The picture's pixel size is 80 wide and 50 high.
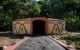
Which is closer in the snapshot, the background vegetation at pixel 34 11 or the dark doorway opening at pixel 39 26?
the dark doorway opening at pixel 39 26

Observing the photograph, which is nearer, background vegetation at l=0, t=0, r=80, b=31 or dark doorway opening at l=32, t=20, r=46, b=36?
dark doorway opening at l=32, t=20, r=46, b=36

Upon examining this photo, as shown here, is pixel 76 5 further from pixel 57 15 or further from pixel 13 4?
pixel 13 4

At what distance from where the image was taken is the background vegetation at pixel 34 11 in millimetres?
32594

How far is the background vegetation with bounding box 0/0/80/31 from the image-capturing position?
32594mm

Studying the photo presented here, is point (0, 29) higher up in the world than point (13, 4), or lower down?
lower down

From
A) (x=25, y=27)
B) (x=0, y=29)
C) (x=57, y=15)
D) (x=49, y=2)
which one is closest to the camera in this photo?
(x=25, y=27)

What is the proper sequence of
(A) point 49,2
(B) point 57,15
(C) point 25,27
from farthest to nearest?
(A) point 49,2
(B) point 57,15
(C) point 25,27

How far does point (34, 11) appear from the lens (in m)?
35.5

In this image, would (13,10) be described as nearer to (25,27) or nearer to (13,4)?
(13,4)

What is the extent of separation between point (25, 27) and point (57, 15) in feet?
59.8

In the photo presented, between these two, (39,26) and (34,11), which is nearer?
(39,26)

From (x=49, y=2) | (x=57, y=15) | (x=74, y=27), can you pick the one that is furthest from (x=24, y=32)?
(x=49, y=2)

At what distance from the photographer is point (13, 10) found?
33406 millimetres

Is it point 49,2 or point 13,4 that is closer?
point 13,4
